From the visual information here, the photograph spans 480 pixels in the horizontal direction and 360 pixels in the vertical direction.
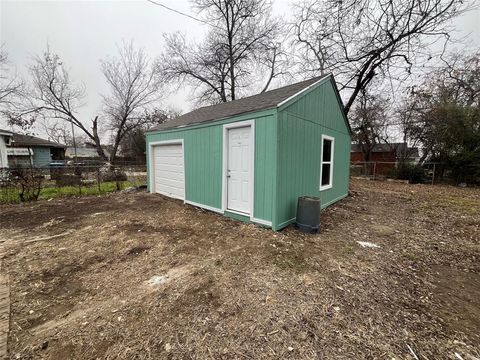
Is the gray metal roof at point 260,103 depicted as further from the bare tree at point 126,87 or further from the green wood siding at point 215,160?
the bare tree at point 126,87

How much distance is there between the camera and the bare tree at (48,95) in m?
16.5

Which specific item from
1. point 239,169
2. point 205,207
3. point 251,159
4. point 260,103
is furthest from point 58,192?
point 260,103

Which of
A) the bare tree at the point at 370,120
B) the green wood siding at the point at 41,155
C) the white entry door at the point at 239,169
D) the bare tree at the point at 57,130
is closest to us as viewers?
the white entry door at the point at 239,169

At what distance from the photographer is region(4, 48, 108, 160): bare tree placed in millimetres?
16481

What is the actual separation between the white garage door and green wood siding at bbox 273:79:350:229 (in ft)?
11.8

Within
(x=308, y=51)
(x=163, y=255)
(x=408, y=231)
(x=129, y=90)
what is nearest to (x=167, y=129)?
(x=163, y=255)

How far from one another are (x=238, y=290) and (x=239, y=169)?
2.81 m

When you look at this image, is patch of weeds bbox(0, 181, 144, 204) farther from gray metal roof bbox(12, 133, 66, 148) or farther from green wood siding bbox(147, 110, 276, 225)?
gray metal roof bbox(12, 133, 66, 148)

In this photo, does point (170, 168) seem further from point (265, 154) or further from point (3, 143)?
point (3, 143)

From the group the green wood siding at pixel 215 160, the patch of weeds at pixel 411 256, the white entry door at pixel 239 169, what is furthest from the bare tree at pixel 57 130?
the patch of weeds at pixel 411 256

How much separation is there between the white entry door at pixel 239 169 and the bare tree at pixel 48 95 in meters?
19.9

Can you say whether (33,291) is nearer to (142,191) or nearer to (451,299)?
(451,299)

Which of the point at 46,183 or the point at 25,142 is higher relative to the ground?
the point at 25,142

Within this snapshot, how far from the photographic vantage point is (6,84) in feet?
44.8
